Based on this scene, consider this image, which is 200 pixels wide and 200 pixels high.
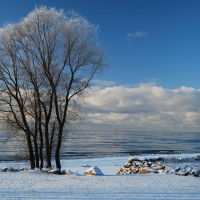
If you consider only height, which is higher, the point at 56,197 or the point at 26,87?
the point at 26,87

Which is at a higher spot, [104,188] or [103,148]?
[104,188]

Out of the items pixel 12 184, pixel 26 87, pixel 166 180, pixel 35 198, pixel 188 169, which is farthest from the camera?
pixel 26 87

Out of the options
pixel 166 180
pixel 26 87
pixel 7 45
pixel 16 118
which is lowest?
pixel 166 180

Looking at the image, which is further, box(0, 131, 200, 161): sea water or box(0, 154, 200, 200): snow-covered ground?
box(0, 131, 200, 161): sea water

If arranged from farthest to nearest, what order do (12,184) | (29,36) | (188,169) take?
1. (29,36)
2. (188,169)
3. (12,184)

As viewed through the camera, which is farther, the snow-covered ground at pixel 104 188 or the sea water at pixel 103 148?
the sea water at pixel 103 148

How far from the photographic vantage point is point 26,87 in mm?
15180

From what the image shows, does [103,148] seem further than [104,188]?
Yes

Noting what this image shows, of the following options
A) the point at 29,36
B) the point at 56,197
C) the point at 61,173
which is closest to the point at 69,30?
the point at 29,36

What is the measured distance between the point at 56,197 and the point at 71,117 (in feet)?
28.3

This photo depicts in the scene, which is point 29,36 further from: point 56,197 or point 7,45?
point 56,197

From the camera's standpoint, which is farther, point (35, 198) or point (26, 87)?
point (26, 87)

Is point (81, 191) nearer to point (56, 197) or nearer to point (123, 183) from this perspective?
point (56, 197)

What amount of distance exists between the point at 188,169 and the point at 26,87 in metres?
9.33
